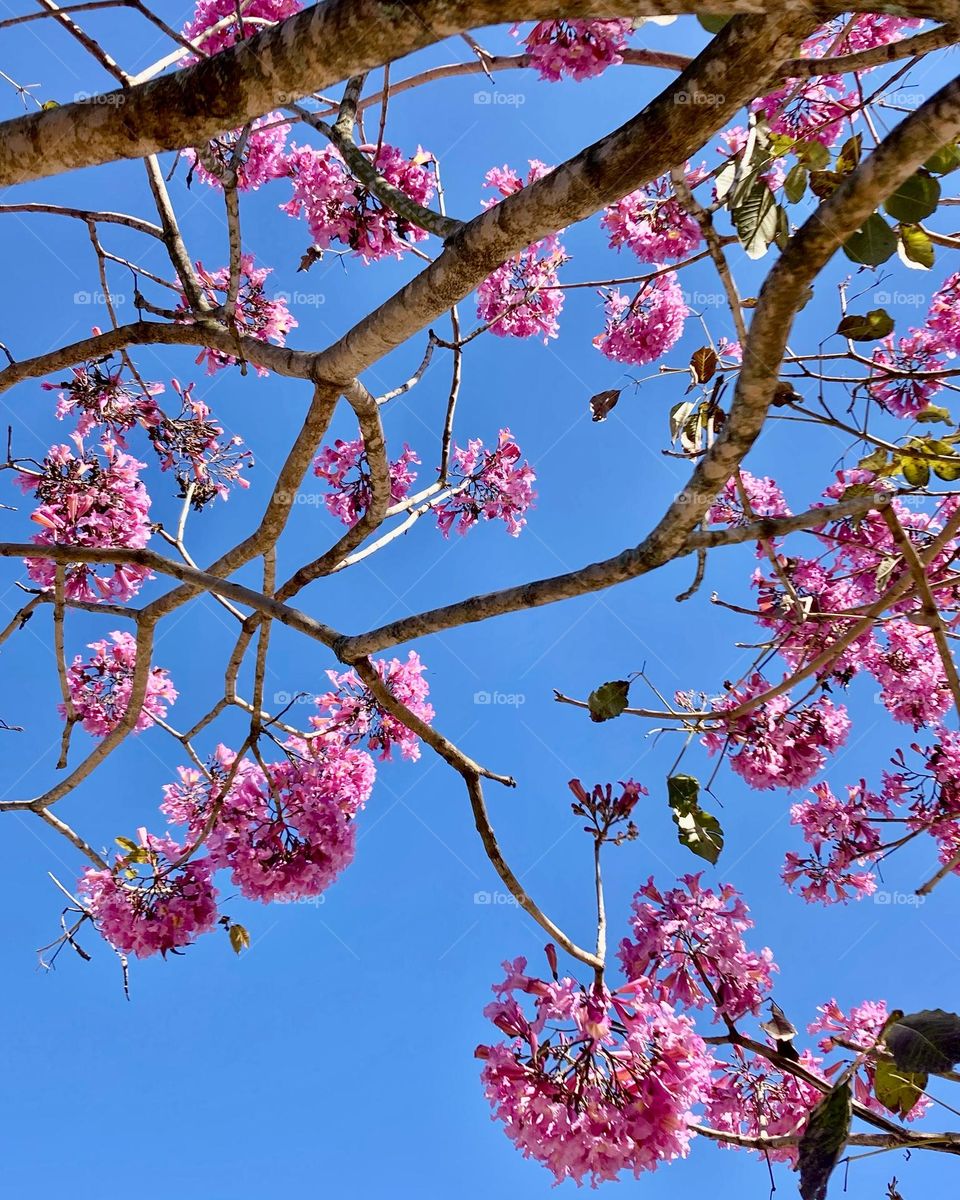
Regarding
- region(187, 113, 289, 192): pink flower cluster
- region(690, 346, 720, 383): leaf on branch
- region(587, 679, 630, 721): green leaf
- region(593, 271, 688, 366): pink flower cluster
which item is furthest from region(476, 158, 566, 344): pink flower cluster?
region(587, 679, 630, 721): green leaf

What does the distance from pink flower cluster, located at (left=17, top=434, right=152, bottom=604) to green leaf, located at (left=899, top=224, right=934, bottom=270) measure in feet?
9.76

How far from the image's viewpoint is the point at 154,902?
2783mm

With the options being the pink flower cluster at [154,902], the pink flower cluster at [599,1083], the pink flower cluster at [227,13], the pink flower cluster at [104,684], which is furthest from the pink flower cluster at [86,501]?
the pink flower cluster at [599,1083]

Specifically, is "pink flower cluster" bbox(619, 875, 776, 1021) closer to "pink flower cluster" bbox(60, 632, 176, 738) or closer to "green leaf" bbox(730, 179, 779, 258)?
"green leaf" bbox(730, 179, 779, 258)

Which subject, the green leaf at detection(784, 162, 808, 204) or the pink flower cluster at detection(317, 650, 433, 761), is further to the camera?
the pink flower cluster at detection(317, 650, 433, 761)

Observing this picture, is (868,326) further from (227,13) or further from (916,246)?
(227,13)

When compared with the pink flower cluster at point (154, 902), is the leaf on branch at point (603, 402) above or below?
above

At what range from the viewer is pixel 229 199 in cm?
252

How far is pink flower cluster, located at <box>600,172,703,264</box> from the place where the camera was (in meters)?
3.30

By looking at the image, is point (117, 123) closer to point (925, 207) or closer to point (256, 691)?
point (925, 207)

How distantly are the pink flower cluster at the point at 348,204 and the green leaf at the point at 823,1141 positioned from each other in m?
3.22

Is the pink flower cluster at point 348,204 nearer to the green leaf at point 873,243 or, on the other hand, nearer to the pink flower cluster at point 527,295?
the pink flower cluster at point 527,295

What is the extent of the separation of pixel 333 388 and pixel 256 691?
115 cm

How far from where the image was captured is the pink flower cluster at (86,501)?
10.9 ft
